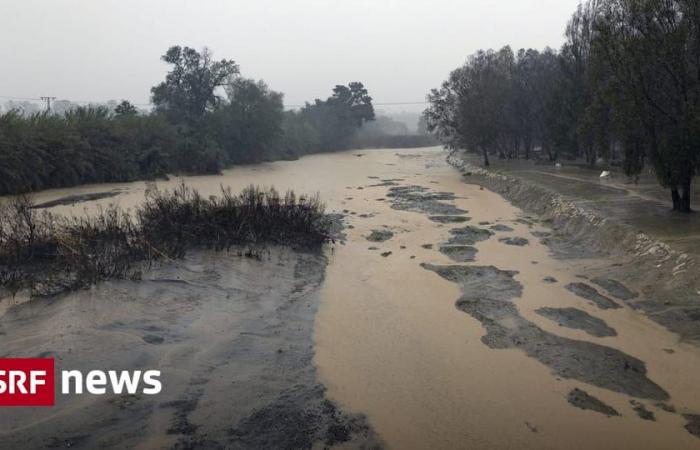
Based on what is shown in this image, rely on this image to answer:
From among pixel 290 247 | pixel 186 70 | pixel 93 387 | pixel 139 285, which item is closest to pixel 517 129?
pixel 186 70

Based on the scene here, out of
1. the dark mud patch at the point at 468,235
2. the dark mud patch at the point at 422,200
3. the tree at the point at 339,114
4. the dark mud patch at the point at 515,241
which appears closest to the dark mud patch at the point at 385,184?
the dark mud patch at the point at 422,200

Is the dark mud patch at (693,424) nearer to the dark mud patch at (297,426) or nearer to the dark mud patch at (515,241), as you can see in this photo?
the dark mud patch at (297,426)

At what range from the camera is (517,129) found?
123ft

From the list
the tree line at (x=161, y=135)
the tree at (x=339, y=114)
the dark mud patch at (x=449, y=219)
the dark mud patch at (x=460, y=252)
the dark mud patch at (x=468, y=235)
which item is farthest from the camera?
the tree at (x=339, y=114)

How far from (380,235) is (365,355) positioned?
A: 811 cm

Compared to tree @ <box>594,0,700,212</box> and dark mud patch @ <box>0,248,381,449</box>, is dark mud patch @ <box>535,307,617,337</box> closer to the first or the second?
dark mud patch @ <box>0,248,381,449</box>

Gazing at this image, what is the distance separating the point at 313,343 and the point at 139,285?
320 cm

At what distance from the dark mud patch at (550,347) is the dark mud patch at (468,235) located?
13.0ft

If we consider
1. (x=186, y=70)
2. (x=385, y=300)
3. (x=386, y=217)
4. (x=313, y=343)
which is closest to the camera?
(x=313, y=343)

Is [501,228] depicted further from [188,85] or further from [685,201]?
[188,85]

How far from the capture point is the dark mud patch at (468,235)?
14.2 m

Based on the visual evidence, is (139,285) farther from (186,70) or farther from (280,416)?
(186,70)

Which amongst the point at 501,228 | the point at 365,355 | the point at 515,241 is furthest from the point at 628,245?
the point at 365,355

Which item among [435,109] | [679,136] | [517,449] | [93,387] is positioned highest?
[435,109]
